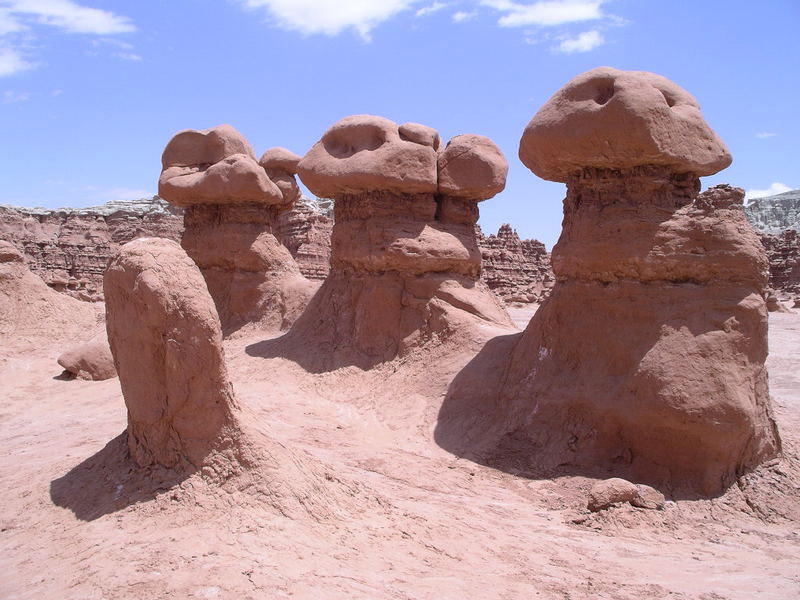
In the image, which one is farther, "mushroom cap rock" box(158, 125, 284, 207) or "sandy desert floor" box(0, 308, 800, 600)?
"mushroom cap rock" box(158, 125, 284, 207)

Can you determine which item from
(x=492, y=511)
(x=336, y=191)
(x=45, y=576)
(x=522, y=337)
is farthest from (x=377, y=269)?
(x=45, y=576)

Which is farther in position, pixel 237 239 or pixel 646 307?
pixel 237 239

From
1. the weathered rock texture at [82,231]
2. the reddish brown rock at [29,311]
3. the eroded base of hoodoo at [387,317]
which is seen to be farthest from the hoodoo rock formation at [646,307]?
the weathered rock texture at [82,231]

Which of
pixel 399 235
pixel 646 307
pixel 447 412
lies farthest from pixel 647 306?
pixel 399 235

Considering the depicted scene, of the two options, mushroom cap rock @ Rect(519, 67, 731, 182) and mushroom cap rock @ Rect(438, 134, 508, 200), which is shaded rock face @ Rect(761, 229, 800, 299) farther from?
mushroom cap rock @ Rect(519, 67, 731, 182)

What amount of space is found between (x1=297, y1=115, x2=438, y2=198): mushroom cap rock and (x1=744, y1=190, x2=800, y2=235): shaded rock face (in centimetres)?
3306

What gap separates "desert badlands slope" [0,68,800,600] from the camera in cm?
366

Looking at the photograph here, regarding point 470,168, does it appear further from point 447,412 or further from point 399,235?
point 447,412

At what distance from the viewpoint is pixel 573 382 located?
Answer: 583cm

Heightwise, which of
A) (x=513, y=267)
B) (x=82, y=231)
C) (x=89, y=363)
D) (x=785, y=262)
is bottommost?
(x=89, y=363)

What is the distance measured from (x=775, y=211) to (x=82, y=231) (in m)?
32.6

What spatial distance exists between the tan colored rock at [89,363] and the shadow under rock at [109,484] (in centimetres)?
464

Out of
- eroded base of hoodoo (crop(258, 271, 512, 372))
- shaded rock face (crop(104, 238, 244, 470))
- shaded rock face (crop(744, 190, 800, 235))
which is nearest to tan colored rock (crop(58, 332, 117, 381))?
eroded base of hoodoo (crop(258, 271, 512, 372))

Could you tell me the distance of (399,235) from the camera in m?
8.10
